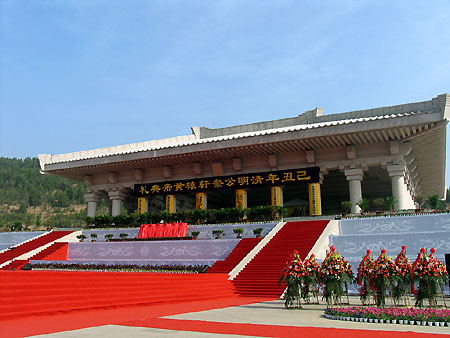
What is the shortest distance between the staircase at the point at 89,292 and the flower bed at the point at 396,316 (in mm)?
5219

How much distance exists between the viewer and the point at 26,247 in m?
24.9

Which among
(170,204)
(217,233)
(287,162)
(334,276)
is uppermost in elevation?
(287,162)

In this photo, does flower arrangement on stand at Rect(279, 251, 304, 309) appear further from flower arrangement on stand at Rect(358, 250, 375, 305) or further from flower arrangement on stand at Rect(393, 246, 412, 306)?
flower arrangement on stand at Rect(393, 246, 412, 306)

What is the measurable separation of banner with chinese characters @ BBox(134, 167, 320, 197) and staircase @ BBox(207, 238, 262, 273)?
770cm

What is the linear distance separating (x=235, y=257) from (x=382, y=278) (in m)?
9.54

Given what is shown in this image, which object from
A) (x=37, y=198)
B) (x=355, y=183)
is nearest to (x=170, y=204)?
(x=355, y=183)

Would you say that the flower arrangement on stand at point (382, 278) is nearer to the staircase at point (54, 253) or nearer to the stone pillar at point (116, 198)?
Answer: the staircase at point (54, 253)

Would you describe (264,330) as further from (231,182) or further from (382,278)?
(231,182)

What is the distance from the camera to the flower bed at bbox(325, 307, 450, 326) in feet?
24.4

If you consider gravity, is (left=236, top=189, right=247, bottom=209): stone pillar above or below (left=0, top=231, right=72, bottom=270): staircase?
above

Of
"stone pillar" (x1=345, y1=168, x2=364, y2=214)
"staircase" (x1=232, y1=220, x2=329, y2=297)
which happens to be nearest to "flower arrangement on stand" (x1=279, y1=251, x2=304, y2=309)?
"staircase" (x1=232, y1=220, x2=329, y2=297)

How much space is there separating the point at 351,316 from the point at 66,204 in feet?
256

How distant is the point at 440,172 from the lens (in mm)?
32969

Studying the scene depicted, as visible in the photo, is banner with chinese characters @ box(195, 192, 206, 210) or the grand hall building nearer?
the grand hall building
